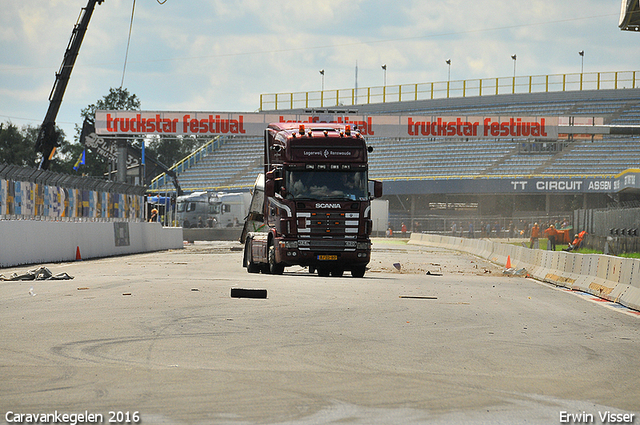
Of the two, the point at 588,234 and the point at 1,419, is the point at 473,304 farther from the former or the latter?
the point at 588,234

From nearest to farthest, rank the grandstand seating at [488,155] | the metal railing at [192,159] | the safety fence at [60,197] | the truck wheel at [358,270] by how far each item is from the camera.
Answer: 1. the truck wheel at [358,270]
2. the safety fence at [60,197]
3. the grandstand seating at [488,155]
4. the metal railing at [192,159]

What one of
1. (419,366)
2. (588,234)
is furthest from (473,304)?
(588,234)

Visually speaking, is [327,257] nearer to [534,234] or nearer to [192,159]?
[534,234]

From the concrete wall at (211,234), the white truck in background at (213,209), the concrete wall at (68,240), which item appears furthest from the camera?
the white truck in background at (213,209)

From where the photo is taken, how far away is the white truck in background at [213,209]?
Answer: 2429 inches

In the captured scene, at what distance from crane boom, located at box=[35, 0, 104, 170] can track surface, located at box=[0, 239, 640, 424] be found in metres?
29.9

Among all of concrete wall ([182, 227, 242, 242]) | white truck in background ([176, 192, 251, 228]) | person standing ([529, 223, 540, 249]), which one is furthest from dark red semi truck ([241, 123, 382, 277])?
white truck in background ([176, 192, 251, 228])

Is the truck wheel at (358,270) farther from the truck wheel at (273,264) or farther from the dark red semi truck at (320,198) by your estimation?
the truck wheel at (273,264)

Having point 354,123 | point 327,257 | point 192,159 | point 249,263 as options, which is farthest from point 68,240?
point 192,159

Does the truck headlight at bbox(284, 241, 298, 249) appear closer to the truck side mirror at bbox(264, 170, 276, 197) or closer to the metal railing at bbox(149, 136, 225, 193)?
the truck side mirror at bbox(264, 170, 276, 197)

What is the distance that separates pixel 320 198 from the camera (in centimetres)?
1959

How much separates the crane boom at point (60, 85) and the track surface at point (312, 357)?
29.9 meters

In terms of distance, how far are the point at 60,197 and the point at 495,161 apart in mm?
47794

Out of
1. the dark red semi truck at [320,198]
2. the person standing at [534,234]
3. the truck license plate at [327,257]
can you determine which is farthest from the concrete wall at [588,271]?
the person standing at [534,234]
